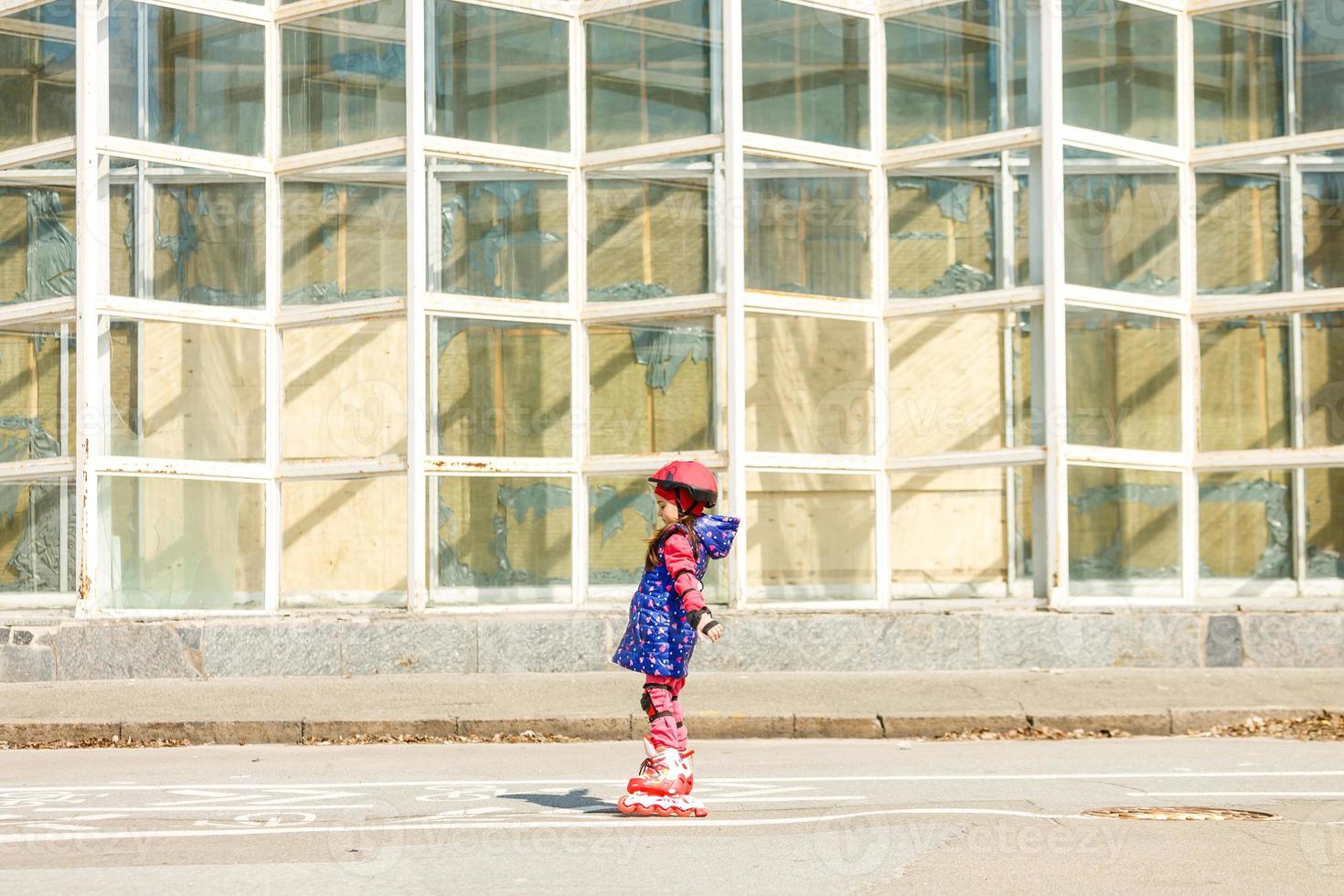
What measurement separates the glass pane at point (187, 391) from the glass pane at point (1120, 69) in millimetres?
6968

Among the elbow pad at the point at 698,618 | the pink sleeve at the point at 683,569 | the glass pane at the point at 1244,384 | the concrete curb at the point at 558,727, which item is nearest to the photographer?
the elbow pad at the point at 698,618

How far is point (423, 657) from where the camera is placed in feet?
47.1

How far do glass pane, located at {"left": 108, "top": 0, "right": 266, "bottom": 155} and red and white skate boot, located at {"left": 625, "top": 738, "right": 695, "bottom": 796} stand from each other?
870 centimetres

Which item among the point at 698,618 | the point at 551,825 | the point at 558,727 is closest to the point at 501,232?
the point at 558,727

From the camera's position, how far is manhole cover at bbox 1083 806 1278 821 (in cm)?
809

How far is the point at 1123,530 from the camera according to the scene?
15.2 meters

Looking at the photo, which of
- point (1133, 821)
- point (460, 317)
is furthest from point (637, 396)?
point (1133, 821)

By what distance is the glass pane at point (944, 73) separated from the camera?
1538 centimetres

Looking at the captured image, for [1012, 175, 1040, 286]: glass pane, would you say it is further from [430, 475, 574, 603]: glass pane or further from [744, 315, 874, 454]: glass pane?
[430, 475, 574, 603]: glass pane

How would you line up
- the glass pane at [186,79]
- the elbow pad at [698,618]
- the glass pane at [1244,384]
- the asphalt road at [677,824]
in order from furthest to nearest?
the glass pane at [1244,384] → the glass pane at [186,79] → the elbow pad at [698,618] → the asphalt road at [677,824]

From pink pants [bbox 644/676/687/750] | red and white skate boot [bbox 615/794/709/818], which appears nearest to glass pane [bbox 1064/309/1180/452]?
pink pants [bbox 644/676/687/750]

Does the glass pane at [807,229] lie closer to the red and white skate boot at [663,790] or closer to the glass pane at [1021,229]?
the glass pane at [1021,229]

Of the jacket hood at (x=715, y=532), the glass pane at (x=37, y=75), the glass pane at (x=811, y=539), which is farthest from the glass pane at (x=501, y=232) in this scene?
the jacket hood at (x=715, y=532)

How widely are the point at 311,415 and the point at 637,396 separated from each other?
2655mm
